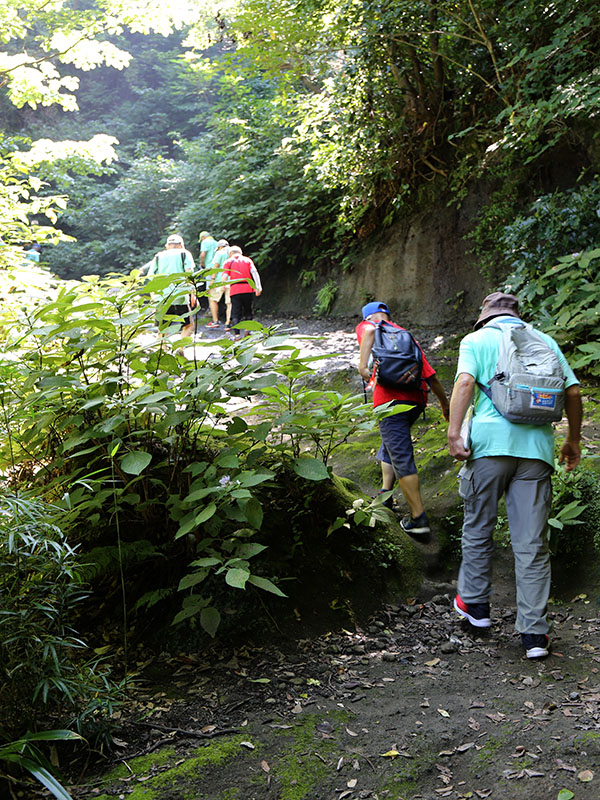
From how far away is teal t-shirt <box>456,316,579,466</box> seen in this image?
3.55m

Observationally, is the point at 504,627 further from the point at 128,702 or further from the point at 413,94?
the point at 413,94

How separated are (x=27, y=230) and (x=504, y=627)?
571 centimetres

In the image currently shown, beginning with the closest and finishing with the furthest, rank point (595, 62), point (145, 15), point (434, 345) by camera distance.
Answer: point (595, 62) < point (434, 345) < point (145, 15)

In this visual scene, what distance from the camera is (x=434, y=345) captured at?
9523 millimetres

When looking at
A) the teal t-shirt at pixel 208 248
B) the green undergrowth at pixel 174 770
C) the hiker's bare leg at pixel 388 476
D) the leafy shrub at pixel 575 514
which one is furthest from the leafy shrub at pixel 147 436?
the teal t-shirt at pixel 208 248

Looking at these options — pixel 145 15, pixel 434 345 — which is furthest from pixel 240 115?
pixel 434 345

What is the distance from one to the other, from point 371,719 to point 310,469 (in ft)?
4.02

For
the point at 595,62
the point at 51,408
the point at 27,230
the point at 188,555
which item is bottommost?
the point at 188,555

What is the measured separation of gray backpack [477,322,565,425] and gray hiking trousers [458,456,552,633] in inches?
11.5

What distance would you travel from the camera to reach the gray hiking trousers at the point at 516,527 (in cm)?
346

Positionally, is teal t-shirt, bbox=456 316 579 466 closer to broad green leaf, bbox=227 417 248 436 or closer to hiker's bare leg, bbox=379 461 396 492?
broad green leaf, bbox=227 417 248 436

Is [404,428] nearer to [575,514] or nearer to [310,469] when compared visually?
[575,514]

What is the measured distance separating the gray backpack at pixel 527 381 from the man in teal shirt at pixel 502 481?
88 millimetres

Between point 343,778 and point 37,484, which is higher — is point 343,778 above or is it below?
below
